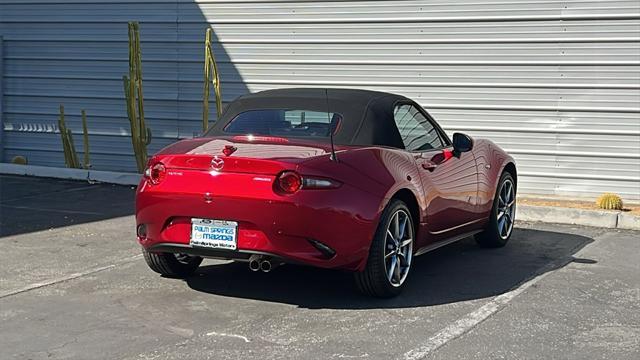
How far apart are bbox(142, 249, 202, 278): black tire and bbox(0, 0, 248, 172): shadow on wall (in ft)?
21.0

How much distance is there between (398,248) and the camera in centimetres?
650

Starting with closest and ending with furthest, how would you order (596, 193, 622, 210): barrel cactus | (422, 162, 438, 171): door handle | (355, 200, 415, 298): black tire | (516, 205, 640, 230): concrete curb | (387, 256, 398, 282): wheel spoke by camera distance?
(355, 200, 415, 298): black tire
(387, 256, 398, 282): wheel spoke
(422, 162, 438, 171): door handle
(516, 205, 640, 230): concrete curb
(596, 193, 622, 210): barrel cactus

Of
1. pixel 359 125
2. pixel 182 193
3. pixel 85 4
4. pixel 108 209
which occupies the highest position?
pixel 85 4

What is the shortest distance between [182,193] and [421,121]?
7.90ft

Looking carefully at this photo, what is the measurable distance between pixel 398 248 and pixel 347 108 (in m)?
1.13

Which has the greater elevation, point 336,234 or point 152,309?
point 336,234

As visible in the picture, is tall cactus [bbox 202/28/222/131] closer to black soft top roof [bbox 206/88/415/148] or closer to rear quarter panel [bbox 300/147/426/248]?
black soft top roof [bbox 206/88/415/148]

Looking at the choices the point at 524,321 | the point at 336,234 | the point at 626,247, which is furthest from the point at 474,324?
the point at 626,247

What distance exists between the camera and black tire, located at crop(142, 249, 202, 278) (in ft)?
22.3

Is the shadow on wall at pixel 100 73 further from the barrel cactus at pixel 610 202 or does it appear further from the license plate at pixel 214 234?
the license plate at pixel 214 234

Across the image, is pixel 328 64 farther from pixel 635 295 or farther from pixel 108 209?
pixel 635 295

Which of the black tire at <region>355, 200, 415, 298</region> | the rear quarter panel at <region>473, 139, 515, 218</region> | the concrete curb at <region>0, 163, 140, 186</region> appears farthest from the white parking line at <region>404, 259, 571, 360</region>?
the concrete curb at <region>0, 163, 140, 186</region>

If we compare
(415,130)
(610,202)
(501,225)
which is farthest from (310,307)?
(610,202)

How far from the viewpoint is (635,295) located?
6.73m
